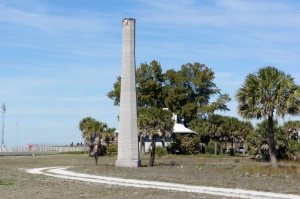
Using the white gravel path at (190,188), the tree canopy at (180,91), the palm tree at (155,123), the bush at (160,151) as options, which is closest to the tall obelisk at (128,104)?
the palm tree at (155,123)

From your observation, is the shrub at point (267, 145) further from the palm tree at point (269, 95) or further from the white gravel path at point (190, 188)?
the white gravel path at point (190, 188)

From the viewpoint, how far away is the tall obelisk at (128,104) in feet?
120

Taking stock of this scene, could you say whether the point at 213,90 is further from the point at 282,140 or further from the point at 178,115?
the point at 282,140

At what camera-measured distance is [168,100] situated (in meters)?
79.1

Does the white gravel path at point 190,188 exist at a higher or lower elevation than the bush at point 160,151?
lower

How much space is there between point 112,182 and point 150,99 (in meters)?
56.9

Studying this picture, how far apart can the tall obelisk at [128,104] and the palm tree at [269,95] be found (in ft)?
25.7

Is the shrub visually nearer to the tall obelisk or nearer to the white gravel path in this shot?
Answer: the tall obelisk

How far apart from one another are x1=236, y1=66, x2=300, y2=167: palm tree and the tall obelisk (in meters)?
7.83

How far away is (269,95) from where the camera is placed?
119 ft

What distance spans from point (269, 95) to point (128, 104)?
9956 mm

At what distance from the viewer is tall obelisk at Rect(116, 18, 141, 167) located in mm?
36625

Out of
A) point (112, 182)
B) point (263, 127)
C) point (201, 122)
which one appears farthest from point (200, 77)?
point (112, 182)

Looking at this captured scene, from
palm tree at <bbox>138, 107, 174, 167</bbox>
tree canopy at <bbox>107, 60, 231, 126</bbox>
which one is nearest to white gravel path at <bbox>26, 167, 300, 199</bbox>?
palm tree at <bbox>138, 107, 174, 167</bbox>
